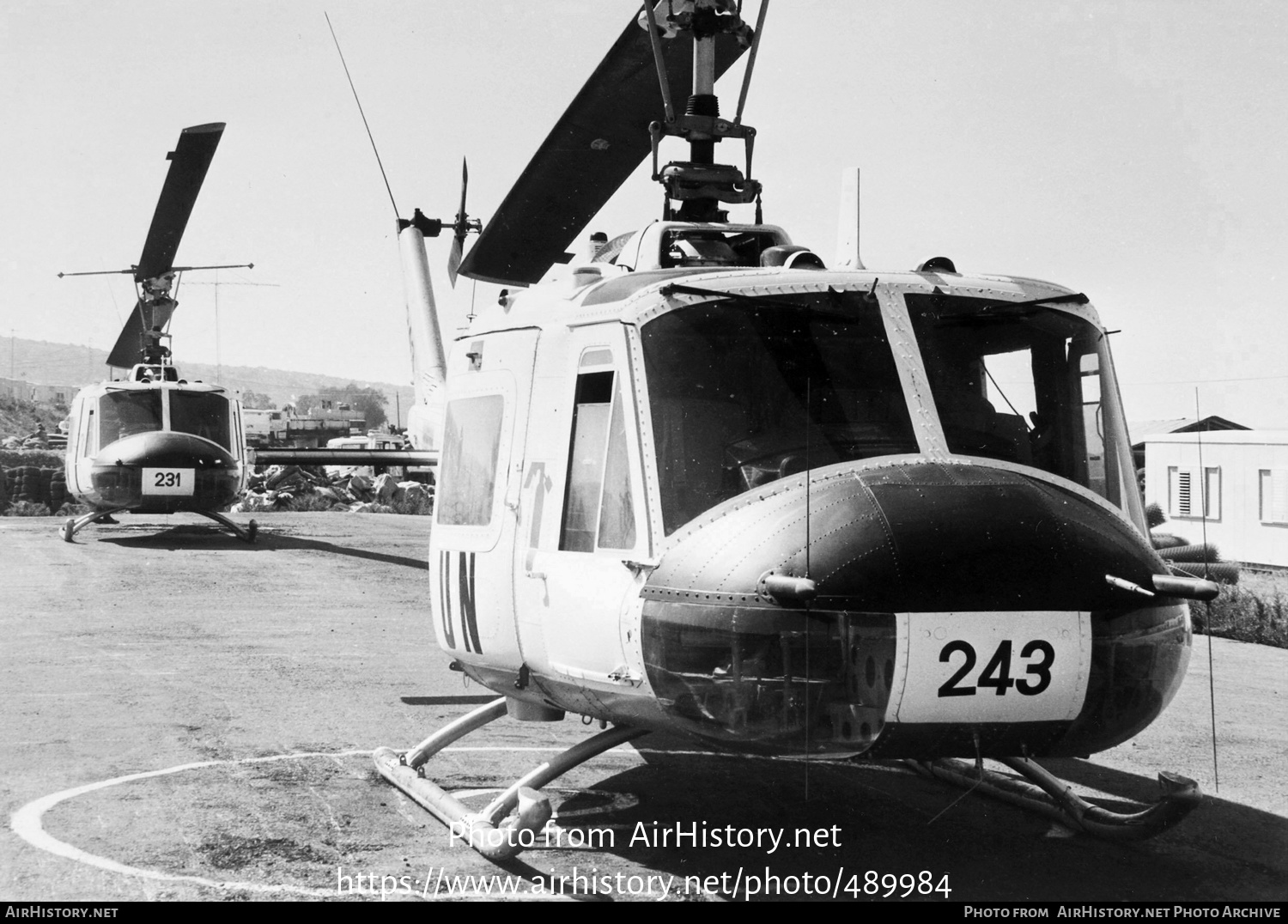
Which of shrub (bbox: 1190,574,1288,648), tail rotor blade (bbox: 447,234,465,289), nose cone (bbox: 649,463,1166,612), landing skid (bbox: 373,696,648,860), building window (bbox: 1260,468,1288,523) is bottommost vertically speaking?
shrub (bbox: 1190,574,1288,648)

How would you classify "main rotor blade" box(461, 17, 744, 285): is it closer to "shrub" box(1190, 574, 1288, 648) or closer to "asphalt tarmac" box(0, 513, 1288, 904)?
"asphalt tarmac" box(0, 513, 1288, 904)

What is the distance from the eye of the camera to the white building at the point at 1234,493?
18.4 metres

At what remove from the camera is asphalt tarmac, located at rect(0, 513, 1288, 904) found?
17.0ft

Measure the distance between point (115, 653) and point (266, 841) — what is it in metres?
6.01

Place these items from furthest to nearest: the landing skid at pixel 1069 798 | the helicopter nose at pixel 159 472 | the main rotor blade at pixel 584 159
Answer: the helicopter nose at pixel 159 472 < the main rotor blade at pixel 584 159 < the landing skid at pixel 1069 798

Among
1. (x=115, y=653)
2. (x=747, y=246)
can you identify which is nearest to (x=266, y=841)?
(x=747, y=246)

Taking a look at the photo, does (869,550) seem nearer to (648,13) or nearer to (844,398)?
(844,398)

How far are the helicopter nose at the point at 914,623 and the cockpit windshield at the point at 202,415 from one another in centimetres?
1708

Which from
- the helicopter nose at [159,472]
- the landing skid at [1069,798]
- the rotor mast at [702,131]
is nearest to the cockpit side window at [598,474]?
the landing skid at [1069,798]

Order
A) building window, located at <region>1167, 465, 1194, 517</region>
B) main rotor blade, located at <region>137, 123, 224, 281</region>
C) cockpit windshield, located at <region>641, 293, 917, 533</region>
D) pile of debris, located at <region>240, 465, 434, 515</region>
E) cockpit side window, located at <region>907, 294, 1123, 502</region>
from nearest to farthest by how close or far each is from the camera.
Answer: cockpit windshield, located at <region>641, 293, 917, 533</region>
cockpit side window, located at <region>907, 294, 1123, 502</region>
main rotor blade, located at <region>137, 123, 224, 281</region>
building window, located at <region>1167, 465, 1194, 517</region>
pile of debris, located at <region>240, 465, 434, 515</region>

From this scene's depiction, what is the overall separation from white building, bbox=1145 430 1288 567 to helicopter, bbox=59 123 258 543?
1370cm

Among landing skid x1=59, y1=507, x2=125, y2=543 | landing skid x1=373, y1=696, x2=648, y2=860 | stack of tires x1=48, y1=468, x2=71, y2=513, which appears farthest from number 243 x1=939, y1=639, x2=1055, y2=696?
stack of tires x1=48, y1=468, x2=71, y2=513

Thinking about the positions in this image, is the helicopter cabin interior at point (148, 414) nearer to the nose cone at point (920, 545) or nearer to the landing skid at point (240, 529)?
the landing skid at point (240, 529)

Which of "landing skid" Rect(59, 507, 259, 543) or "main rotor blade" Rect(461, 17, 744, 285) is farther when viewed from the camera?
"landing skid" Rect(59, 507, 259, 543)
